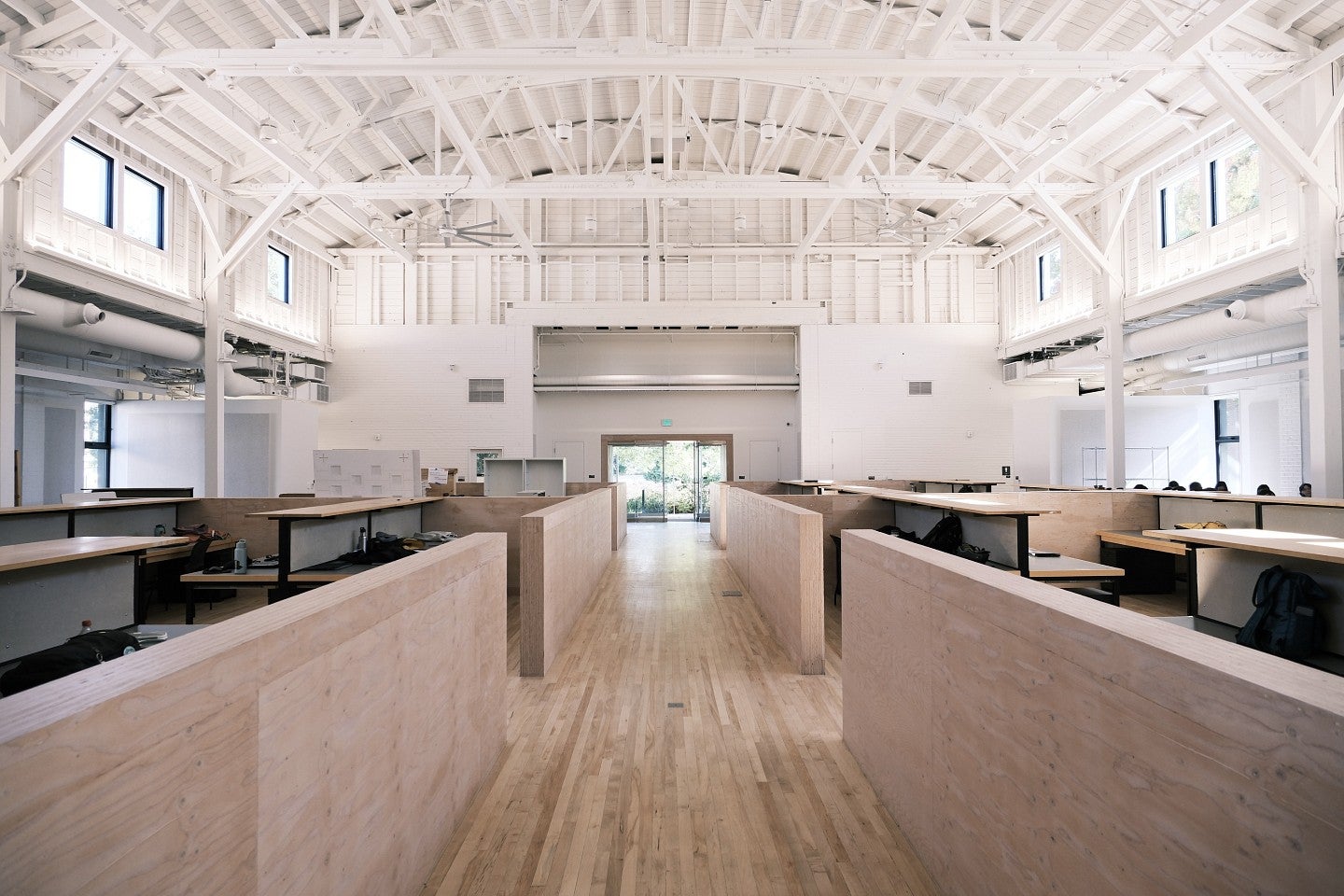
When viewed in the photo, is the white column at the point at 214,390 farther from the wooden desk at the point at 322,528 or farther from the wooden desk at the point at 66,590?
the wooden desk at the point at 66,590

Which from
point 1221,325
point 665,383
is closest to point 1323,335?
point 1221,325

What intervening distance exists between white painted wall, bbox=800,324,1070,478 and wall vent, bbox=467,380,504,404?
7.40 meters

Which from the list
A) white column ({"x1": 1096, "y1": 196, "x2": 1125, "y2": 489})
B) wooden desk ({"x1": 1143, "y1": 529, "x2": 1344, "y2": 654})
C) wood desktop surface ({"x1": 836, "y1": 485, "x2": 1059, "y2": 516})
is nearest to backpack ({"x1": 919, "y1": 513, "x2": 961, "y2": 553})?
wood desktop surface ({"x1": 836, "y1": 485, "x2": 1059, "y2": 516})

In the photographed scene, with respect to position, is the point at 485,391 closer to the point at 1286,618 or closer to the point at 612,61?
the point at 612,61

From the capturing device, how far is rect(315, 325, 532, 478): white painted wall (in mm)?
15797

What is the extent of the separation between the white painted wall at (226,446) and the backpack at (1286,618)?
13303 millimetres

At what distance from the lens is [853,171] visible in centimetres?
1048

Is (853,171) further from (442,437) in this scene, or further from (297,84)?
(442,437)

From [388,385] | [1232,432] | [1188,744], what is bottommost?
[1188,744]

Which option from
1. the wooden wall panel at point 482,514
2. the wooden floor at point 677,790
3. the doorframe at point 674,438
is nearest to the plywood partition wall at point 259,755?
the wooden floor at point 677,790

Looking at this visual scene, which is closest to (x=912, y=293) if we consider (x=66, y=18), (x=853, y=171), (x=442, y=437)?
(x=853, y=171)

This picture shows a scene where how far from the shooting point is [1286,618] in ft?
12.4

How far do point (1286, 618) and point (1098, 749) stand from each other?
3701mm

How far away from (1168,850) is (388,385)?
662 inches
